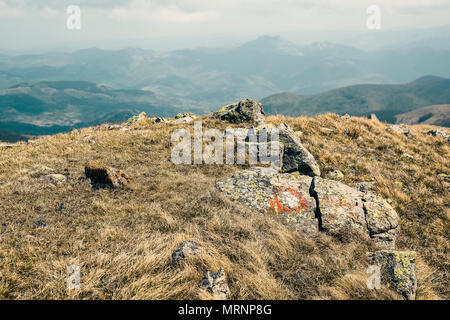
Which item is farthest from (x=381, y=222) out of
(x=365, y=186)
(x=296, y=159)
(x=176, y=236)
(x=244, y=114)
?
(x=244, y=114)

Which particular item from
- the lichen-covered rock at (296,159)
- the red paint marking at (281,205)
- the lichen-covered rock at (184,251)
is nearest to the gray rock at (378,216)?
the red paint marking at (281,205)

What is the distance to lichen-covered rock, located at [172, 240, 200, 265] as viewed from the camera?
18.3ft

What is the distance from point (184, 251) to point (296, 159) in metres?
8.12

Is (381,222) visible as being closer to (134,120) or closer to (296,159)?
(296,159)

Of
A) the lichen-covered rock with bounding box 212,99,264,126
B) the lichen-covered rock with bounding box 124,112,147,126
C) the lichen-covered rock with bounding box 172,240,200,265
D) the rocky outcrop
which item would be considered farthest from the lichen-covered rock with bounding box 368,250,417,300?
the lichen-covered rock with bounding box 124,112,147,126

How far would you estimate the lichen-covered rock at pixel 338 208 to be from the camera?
25.2ft

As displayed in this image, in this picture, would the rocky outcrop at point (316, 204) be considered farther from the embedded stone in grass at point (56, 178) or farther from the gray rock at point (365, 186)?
the embedded stone in grass at point (56, 178)

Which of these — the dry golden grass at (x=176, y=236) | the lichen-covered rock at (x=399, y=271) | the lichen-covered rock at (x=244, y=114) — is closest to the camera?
the dry golden grass at (x=176, y=236)

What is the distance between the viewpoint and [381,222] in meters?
8.04

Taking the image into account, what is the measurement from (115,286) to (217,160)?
900cm

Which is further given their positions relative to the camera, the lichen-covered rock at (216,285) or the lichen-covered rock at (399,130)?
the lichen-covered rock at (399,130)

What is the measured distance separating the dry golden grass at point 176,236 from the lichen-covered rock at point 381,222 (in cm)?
72

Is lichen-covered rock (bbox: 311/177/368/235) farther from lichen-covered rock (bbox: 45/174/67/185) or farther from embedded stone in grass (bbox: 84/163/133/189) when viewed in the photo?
lichen-covered rock (bbox: 45/174/67/185)

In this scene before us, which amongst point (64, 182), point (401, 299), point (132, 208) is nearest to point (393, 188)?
point (401, 299)
